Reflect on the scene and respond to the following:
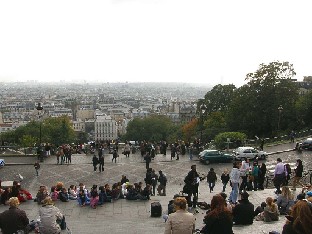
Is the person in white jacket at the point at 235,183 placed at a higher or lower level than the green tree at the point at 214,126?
higher

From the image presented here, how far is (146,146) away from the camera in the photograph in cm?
3138

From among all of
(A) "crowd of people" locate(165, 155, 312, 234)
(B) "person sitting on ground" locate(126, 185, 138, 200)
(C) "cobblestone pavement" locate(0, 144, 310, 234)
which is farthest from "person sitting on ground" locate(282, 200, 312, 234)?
(B) "person sitting on ground" locate(126, 185, 138, 200)

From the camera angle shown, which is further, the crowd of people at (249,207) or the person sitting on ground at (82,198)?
the person sitting on ground at (82,198)

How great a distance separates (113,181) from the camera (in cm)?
2498

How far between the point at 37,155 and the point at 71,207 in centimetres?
1406

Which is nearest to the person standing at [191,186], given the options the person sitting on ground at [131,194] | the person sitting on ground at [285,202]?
the person sitting on ground at [131,194]

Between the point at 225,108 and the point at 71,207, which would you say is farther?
the point at 225,108

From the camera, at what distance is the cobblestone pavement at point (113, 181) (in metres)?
13.8

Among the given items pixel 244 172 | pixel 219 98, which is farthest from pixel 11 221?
pixel 219 98

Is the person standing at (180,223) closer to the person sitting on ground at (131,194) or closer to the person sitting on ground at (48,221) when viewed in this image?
the person sitting on ground at (48,221)

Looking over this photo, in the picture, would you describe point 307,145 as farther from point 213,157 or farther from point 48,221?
point 48,221

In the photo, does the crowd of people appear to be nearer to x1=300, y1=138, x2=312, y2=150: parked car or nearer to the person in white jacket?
the person in white jacket

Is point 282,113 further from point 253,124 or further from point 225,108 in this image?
point 225,108

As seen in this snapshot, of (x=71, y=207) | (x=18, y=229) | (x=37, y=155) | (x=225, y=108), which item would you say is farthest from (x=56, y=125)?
(x=18, y=229)
